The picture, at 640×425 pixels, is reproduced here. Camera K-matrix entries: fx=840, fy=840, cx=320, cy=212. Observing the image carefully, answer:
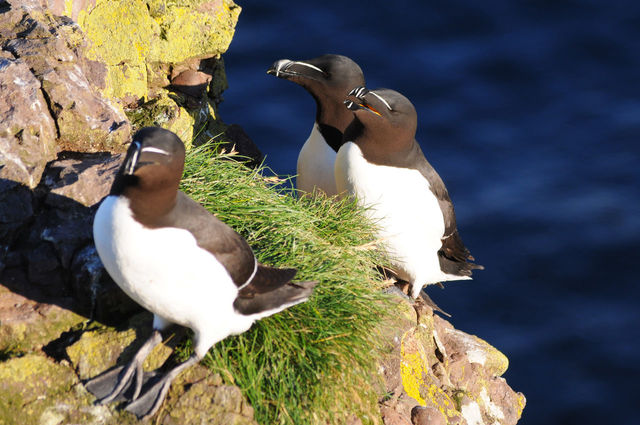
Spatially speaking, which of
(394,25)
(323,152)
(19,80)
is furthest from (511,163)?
(19,80)

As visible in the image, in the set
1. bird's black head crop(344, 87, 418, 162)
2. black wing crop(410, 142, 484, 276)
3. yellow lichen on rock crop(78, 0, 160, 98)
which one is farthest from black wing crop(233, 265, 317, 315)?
yellow lichen on rock crop(78, 0, 160, 98)

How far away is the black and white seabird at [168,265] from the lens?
372cm

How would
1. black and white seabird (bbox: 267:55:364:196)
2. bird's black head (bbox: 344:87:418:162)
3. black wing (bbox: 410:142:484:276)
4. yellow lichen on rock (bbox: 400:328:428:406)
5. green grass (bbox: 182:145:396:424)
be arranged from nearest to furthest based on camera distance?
green grass (bbox: 182:145:396:424)
yellow lichen on rock (bbox: 400:328:428:406)
bird's black head (bbox: 344:87:418:162)
black wing (bbox: 410:142:484:276)
black and white seabird (bbox: 267:55:364:196)

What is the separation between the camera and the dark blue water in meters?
9.55

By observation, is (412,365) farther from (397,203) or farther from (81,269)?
(81,269)

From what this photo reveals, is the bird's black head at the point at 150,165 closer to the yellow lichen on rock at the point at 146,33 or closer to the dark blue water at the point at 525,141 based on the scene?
the yellow lichen on rock at the point at 146,33

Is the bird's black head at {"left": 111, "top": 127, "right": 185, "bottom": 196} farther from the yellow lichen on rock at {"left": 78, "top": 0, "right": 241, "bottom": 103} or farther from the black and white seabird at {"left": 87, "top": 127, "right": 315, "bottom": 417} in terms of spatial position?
the yellow lichen on rock at {"left": 78, "top": 0, "right": 241, "bottom": 103}

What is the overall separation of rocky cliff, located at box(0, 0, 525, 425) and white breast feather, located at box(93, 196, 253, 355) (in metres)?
0.36

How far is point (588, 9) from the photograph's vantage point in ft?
43.4

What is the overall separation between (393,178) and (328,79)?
1253 mm

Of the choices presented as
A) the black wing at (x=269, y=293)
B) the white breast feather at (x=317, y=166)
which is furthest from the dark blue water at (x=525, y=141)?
the black wing at (x=269, y=293)

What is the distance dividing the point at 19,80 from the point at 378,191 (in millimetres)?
2372

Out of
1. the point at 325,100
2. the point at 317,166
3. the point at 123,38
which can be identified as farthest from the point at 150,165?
the point at 123,38

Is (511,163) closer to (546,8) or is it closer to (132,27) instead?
(546,8)
